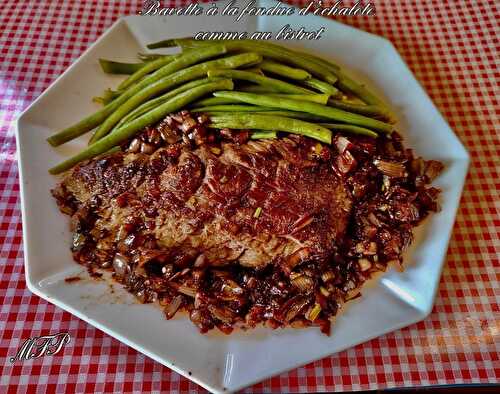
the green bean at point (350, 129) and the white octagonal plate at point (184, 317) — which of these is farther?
the green bean at point (350, 129)

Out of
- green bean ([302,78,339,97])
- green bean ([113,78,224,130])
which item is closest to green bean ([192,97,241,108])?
green bean ([113,78,224,130])

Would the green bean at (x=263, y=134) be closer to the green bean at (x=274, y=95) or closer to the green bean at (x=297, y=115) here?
the green bean at (x=297, y=115)

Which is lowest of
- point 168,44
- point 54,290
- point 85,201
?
point 54,290

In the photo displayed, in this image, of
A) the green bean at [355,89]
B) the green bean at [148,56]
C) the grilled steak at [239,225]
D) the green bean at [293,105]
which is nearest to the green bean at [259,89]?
the green bean at [293,105]

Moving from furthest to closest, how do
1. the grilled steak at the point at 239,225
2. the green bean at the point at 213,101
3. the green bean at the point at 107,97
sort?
1. the green bean at the point at 107,97
2. the green bean at the point at 213,101
3. the grilled steak at the point at 239,225

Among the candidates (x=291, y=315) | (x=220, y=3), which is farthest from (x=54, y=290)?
(x=220, y=3)

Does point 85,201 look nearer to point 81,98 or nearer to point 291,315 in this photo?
point 81,98

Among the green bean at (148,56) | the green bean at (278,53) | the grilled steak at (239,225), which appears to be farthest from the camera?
the green bean at (148,56)

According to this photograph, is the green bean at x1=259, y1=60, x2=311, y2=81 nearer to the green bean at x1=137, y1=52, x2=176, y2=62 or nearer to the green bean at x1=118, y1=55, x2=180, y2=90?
the green bean at x1=118, y1=55, x2=180, y2=90
